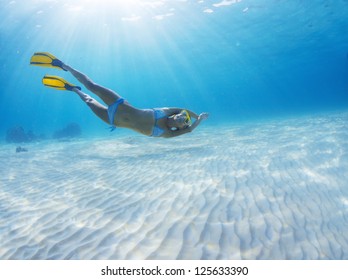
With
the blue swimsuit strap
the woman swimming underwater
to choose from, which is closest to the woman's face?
the woman swimming underwater

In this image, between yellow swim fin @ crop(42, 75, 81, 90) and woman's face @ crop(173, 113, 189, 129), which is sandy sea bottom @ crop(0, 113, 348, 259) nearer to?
woman's face @ crop(173, 113, 189, 129)

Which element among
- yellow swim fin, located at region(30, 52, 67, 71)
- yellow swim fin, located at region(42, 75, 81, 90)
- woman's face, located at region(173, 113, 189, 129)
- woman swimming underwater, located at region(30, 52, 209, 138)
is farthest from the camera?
yellow swim fin, located at region(30, 52, 67, 71)

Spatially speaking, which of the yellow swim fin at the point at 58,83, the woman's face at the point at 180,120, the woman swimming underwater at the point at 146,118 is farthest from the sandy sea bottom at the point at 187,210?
the yellow swim fin at the point at 58,83

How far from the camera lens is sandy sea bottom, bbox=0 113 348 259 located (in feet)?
13.6

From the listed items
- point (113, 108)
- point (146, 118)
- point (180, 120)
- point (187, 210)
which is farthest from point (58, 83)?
point (187, 210)

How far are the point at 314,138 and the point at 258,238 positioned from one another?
9755 millimetres

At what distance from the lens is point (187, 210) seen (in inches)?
213

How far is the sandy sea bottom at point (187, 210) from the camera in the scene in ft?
13.6

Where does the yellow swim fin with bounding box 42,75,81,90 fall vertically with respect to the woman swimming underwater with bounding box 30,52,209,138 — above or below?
above

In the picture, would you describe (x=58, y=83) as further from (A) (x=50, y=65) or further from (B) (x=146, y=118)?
(B) (x=146, y=118)

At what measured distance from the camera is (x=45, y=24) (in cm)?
3147
